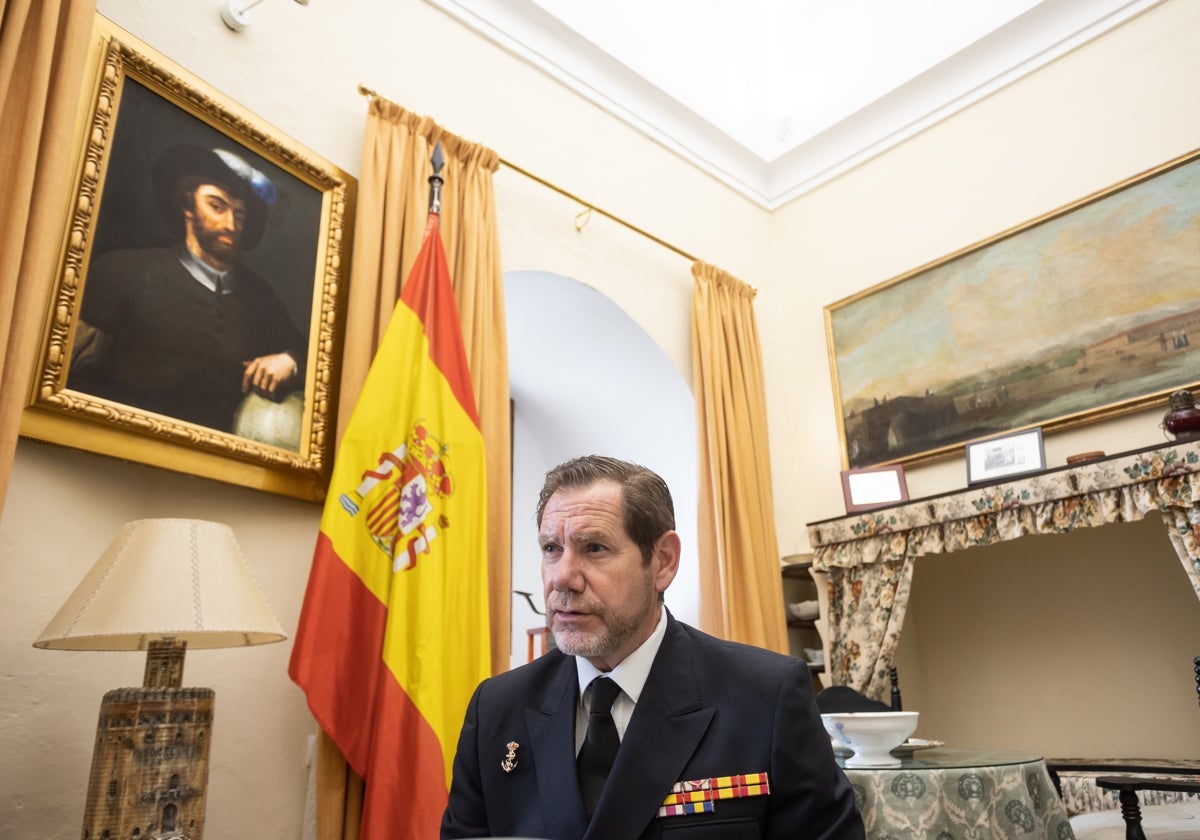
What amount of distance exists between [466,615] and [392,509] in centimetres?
53

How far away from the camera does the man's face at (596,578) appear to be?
76.3 inches

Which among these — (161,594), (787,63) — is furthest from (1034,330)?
(161,594)

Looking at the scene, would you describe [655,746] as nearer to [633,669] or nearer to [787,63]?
[633,669]

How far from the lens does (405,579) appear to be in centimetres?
334

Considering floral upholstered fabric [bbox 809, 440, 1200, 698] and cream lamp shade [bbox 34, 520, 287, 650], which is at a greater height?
floral upholstered fabric [bbox 809, 440, 1200, 698]

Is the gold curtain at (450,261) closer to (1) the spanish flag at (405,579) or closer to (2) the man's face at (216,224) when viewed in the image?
(1) the spanish flag at (405,579)

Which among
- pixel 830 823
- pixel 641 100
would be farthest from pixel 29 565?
pixel 641 100

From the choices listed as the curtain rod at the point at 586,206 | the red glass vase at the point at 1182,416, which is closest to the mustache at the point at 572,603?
the curtain rod at the point at 586,206

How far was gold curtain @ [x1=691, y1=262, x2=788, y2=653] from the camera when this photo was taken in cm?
534

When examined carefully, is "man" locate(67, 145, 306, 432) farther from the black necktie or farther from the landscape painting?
the landscape painting

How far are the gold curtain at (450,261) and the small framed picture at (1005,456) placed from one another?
2790mm

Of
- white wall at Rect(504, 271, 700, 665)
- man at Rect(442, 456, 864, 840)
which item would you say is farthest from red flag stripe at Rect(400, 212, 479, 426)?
man at Rect(442, 456, 864, 840)

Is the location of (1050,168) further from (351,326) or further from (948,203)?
(351,326)

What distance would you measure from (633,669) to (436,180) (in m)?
Answer: 2.94
